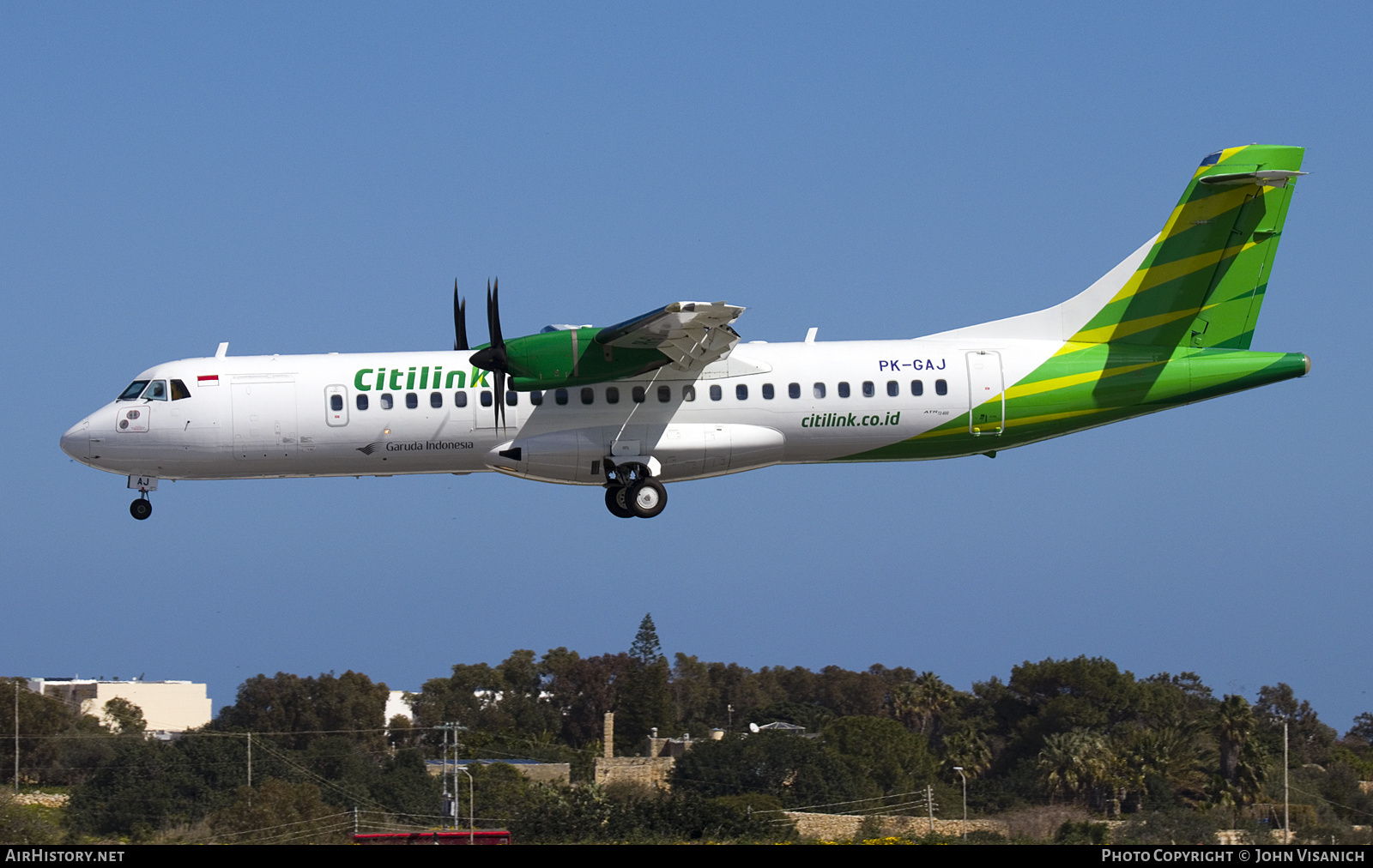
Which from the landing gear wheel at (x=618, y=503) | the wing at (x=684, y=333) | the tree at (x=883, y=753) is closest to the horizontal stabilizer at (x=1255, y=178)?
the wing at (x=684, y=333)

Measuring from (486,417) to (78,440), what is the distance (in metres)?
7.41

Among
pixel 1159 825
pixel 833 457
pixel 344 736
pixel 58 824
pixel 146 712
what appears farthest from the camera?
pixel 146 712

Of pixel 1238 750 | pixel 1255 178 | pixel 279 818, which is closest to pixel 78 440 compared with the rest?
pixel 279 818

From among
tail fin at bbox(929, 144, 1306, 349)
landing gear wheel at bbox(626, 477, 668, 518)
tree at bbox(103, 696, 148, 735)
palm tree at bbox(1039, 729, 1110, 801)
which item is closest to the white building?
tree at bbox(103, 696, 148, 735)

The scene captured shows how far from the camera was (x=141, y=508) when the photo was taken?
26672 mm

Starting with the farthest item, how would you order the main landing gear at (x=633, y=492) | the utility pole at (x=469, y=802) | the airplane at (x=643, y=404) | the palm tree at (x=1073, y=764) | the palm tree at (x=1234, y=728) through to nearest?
1. the palm tree at (x=1234, y=728)
2. the palm tree at (x=1073, y=764)
3. the utility pole at (x=469, y=802)
4. the main landing gear at (x=633, y=492)
5. the airplane at (x=643, y=404)

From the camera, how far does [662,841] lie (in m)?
28.0

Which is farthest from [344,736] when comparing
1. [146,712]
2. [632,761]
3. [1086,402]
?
[1086,402]

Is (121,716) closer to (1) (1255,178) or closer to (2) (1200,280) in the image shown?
(2) (1200,280)

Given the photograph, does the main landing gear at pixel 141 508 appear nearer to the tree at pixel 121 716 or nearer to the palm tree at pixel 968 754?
the tree at pixel 121 716

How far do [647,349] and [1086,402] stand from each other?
8.29 metres

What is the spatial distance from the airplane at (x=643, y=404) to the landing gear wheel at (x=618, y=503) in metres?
0.03

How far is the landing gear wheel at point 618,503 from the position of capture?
1025 inches

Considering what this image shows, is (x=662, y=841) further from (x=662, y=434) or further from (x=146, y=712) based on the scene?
(x=146, y=712)
